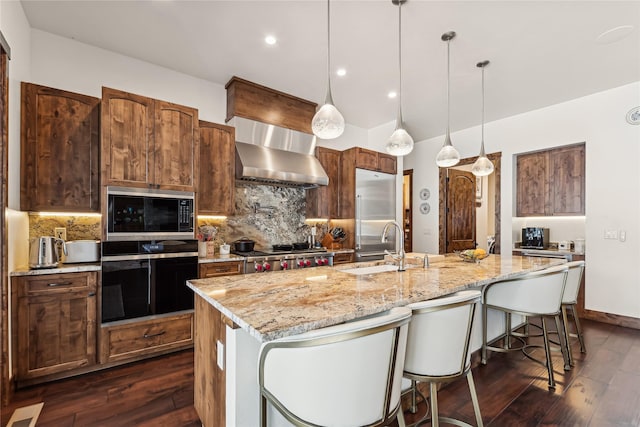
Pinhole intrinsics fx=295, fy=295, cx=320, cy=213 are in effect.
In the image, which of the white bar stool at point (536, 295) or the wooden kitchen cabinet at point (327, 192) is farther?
the wooden kitchen cabinet at point (327, 192)

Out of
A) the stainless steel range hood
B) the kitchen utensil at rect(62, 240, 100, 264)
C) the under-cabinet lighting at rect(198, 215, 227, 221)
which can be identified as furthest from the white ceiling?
the kitchen utensil at rect(62, 240, 100, 264)

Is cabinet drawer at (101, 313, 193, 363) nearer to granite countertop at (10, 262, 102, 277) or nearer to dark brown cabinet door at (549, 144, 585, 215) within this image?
granite countertop at (10, 262, 102, 277)

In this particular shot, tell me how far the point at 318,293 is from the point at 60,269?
221cm

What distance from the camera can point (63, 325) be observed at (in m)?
2.40

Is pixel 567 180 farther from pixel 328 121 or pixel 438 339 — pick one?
pixel 438 339

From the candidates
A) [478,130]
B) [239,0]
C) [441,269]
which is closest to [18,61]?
[239,0]

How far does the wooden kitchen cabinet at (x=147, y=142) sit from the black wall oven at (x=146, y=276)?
23.9 inches

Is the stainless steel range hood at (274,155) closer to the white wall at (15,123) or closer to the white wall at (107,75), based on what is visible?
the white wall at (107,75)

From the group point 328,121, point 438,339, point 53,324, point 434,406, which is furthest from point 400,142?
point 53,324

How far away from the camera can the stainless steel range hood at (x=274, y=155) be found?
3.67 metres

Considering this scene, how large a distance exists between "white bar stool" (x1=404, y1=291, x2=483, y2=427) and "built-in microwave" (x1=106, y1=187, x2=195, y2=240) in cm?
245

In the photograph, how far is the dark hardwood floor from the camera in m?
1.92

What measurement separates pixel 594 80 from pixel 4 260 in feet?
20.1

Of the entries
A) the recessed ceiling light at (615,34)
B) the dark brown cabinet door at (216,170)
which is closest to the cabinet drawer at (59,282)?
the dark brown cabinet door at (216,170)
